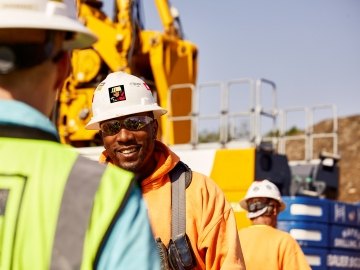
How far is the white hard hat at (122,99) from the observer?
5480mm

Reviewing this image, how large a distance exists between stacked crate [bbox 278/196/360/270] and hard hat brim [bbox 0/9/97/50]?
962 cm

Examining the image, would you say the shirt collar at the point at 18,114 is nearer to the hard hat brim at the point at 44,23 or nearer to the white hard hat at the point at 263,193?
the hard hat brim at the point at 44,23

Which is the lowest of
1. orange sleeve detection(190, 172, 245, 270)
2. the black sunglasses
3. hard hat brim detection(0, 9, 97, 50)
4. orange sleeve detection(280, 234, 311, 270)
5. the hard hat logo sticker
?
orange sleeve detection(280, 234, 311, 270)

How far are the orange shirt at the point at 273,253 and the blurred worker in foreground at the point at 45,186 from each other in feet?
19.8

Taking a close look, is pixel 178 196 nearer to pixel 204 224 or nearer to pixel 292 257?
pixel 204 224

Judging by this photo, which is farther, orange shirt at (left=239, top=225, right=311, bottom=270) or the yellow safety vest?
orange shirt at (left=239, top=225, right=311, bottom=270)

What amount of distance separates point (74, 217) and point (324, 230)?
402 inches

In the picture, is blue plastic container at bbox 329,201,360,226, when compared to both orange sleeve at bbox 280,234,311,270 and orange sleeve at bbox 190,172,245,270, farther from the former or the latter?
orange sleeve at bbox 190,172,245,270

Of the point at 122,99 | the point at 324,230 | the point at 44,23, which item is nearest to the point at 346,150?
A: the point at 324,230

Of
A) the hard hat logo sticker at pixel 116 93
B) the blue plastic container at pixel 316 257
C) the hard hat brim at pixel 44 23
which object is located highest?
the hard hat logo sticker at pixel 116 93

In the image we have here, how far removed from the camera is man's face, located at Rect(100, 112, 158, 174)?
533 centimetres

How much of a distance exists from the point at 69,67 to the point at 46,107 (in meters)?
0.15

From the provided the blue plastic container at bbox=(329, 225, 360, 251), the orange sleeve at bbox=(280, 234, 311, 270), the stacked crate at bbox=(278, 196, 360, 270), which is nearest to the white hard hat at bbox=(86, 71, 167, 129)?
the orange sleeve at bbox=(280, 234, 311, 270)

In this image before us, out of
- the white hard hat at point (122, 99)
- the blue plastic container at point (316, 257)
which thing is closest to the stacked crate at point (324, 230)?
the blue plastic container at point (316, 257)
